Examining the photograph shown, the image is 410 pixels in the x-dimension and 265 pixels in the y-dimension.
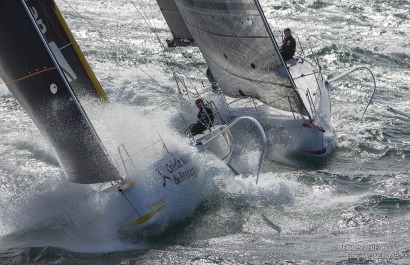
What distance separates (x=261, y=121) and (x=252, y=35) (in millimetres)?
1606

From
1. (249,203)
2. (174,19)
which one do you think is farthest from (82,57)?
(174,19)

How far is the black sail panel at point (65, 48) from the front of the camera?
10.5 m

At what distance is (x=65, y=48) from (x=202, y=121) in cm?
256

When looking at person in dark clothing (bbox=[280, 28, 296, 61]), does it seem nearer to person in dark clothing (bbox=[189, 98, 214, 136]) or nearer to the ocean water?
the ocean water

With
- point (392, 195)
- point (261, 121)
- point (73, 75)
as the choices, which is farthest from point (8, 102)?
point (392, 195)

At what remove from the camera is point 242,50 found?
37.9ft

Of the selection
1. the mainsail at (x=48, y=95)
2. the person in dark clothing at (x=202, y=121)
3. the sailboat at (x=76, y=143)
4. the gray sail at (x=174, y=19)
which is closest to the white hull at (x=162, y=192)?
the sailboat at (x=76, y=143)

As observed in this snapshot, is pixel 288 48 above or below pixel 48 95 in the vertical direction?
below

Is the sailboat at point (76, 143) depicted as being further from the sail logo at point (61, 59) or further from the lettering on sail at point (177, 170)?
the sail logo at point (61, 59)

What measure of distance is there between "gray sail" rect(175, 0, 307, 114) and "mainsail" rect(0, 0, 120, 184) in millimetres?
3477

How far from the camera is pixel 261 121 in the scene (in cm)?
1201

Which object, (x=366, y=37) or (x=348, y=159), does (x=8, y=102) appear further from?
(x=366, y=37)

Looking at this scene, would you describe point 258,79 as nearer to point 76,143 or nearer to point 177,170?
point 177,170

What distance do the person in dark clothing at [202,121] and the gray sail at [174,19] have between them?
3.26 m
